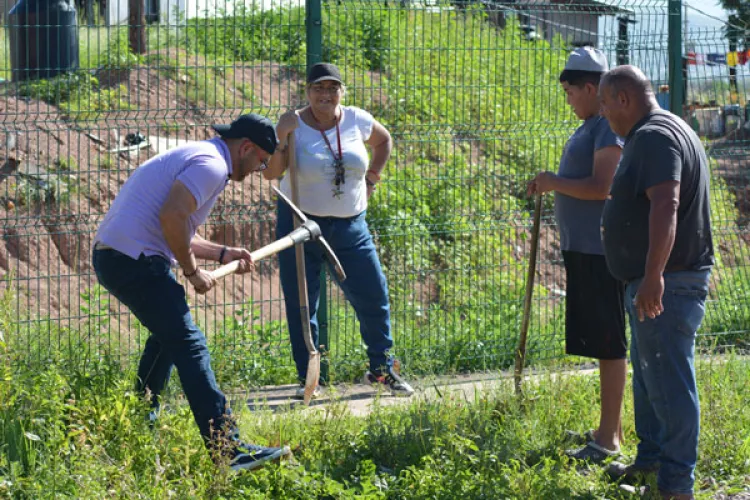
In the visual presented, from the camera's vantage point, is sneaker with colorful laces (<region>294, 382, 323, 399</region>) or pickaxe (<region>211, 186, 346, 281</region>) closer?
pickaxe (<region>211, 186, 346, 281</region>)

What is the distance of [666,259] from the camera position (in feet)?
14.3

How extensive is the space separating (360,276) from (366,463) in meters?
1.73

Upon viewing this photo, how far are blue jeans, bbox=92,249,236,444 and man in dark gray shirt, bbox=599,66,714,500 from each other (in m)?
1.99

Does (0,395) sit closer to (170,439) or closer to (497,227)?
(170,439)

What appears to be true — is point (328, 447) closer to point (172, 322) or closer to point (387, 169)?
point (172, 322)

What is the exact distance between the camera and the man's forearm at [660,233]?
430cm

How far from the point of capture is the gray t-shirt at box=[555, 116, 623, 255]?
16.9 feet

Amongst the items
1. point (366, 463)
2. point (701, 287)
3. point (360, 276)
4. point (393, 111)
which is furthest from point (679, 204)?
point (393, 111)

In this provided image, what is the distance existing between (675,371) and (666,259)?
0.55 metres

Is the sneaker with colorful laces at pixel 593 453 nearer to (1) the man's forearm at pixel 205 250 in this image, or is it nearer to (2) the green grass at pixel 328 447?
(2) the green grass at pixel 328 447

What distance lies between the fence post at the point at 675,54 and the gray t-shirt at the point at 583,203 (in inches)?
111

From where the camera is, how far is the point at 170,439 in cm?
471

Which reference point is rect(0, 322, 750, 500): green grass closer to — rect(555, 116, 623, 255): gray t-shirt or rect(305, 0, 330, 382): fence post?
rect(555, 116, 623, 255): gray t-shirt

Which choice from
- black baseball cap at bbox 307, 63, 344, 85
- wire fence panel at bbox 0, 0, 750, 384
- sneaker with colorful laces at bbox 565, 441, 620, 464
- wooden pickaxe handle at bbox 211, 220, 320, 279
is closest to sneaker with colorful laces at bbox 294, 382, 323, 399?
wire fence panel at bbox 0, 0, 750, 384
